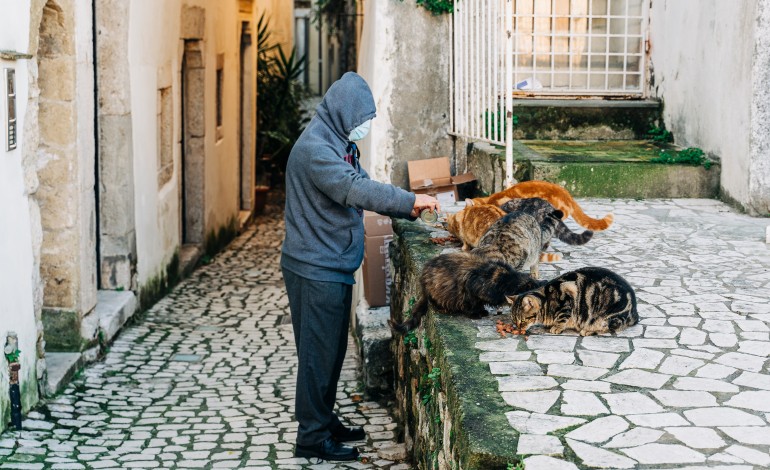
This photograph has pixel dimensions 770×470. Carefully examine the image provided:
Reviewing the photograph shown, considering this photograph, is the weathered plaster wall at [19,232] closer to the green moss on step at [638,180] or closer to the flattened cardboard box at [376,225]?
the flattened cardboard box at [376,225]

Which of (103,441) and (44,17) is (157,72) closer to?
(44,17)

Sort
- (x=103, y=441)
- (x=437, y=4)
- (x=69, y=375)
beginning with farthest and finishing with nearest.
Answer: (x=437, y=4)
(x=69, y=375)
(x=103, y=441)

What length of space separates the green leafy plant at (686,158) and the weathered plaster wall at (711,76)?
11 centimetres

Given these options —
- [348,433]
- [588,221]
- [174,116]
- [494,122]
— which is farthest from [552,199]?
[174,116]

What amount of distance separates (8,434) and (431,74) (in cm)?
432

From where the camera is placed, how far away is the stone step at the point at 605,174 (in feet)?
27.7

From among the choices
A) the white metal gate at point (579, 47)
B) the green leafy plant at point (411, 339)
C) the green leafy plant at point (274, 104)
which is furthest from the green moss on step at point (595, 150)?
the green leafy plant at point (274, 104)

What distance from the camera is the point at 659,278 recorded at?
6.29 m

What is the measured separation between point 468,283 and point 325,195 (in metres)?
1.00

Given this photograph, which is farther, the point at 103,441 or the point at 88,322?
the point at 88,322

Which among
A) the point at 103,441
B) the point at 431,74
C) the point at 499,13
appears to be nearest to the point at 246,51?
the point at 431,74

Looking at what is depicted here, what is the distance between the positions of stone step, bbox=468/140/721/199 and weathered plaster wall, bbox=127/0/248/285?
320cm

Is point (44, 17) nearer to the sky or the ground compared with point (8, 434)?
nearer to the sky

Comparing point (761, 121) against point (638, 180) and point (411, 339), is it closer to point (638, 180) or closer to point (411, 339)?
point (638, 180)
